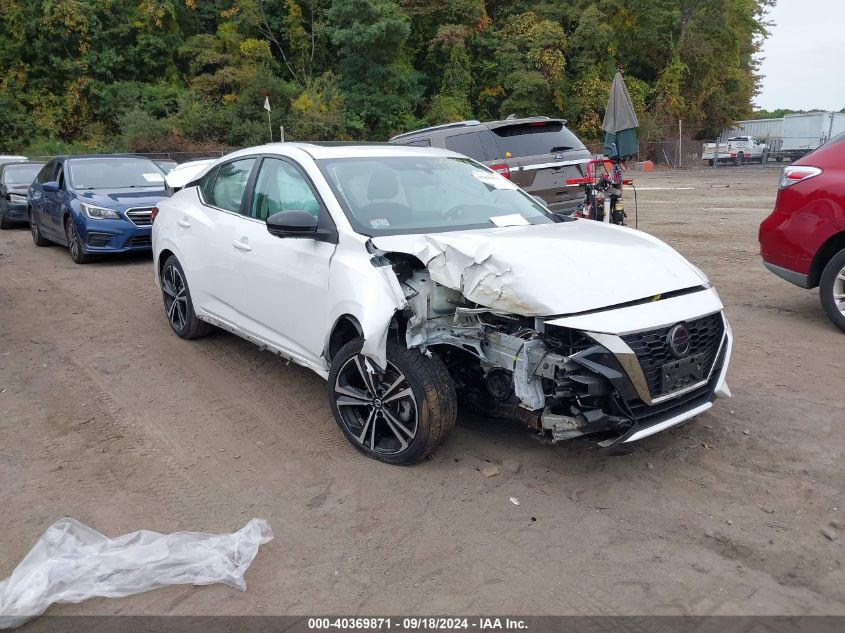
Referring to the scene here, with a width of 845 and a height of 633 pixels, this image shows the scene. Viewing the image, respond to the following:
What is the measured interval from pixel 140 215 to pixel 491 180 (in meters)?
6.94

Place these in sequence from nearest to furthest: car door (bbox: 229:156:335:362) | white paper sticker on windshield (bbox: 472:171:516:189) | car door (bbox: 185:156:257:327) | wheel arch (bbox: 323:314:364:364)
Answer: wheel arch (bbox: 323:314:364:364)
car door (bbox: 229:156:335:362)
white paper sticker on windshield (bbox: 472:171:516:189)
car door (bbox: 185:156:257:327)

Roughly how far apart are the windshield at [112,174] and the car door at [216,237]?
18.7 feet

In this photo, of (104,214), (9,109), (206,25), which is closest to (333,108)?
(206,25)

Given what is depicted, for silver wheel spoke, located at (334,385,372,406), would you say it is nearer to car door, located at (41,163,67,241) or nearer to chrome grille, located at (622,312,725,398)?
chrome grille, located at (622,312,725,398)

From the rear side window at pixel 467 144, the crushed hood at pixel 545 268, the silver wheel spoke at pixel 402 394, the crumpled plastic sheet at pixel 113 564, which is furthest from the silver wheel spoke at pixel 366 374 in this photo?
the rear side window at pixel 467 144

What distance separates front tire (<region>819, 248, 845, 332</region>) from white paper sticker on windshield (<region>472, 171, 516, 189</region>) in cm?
301

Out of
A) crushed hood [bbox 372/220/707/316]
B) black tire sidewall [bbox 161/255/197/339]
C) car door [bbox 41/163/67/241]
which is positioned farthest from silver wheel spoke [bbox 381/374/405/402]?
car door [bbox 41/163/67/241]

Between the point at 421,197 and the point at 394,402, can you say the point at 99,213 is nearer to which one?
the point at 421,197

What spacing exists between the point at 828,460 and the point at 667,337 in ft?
4.31

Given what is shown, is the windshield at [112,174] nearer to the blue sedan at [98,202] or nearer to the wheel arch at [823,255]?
the blue sedan at [98,202]

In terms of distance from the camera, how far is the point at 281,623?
2.80 m

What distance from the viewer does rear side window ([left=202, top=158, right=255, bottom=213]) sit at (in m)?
5.38

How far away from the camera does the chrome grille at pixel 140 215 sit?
10297 mm

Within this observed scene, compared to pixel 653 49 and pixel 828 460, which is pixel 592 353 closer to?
pixel 828 460
